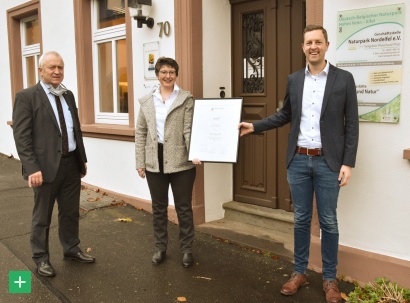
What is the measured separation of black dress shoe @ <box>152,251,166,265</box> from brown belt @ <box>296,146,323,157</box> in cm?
173

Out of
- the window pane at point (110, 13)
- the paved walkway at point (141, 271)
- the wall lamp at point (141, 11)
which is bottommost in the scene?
the paved walkway at point (141, 271)

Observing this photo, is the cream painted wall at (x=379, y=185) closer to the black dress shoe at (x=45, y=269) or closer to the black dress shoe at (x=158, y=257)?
the black dress shoe at (x=158, y=257)

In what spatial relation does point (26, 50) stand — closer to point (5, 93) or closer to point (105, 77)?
point (5, 93)

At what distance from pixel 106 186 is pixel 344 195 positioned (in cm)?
403

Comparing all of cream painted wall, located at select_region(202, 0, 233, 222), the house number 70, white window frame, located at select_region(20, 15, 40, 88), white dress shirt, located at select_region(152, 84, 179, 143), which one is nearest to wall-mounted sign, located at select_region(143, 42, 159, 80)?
the house number 70

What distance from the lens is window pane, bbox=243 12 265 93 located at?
17.4 ft

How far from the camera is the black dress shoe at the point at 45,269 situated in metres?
4.13

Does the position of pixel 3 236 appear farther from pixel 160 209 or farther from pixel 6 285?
pixel 160 209

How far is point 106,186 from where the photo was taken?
275 inches

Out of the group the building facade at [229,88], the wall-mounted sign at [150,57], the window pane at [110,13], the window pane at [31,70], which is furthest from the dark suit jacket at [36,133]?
the window pane at [31,70]

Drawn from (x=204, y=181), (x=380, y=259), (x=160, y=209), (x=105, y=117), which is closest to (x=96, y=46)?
(x=105, y=117)

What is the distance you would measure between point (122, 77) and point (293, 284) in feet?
14.4

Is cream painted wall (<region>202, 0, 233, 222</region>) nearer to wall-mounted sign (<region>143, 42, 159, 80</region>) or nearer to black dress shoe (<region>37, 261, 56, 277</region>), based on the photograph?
wall-mounted sign (<region>143, 42, 159, 80</region>)

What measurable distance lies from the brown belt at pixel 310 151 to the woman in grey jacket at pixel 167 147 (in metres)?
0.98
